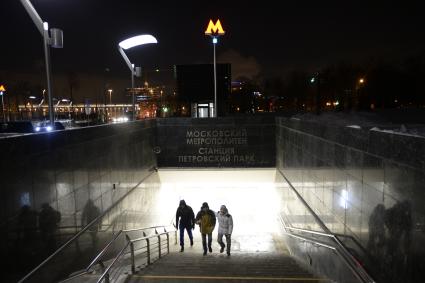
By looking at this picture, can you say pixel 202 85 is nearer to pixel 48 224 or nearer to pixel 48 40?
pixel 48 40

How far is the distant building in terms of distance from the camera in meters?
29.8

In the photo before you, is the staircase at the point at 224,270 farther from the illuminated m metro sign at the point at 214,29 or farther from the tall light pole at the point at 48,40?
the illuminated m metro sign at the point at 214,29

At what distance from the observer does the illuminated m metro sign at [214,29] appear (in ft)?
71.8

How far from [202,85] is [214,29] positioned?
830 centimetres

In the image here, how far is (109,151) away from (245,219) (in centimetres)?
1481

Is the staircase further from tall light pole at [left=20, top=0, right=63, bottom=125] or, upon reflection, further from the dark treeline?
the dark treeline

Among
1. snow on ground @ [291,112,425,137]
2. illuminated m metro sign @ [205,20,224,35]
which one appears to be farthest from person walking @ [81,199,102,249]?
illuminated m metro sign @ [205,20,224,35]

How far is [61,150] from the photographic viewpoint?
23.9 feet

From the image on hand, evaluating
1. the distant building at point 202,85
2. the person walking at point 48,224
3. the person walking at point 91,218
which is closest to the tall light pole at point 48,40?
the person walking at point 91,218

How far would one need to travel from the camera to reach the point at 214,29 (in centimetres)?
2195

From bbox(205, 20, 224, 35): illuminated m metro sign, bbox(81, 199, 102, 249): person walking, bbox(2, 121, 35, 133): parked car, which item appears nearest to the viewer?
bbox(81, 199, 102, 249): person walking

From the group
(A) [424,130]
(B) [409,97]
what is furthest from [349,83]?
(A) [424,130]

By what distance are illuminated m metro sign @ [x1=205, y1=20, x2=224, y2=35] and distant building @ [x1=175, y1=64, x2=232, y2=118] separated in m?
8.04

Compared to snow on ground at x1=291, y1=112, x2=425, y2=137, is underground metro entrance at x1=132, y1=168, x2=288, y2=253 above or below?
below
